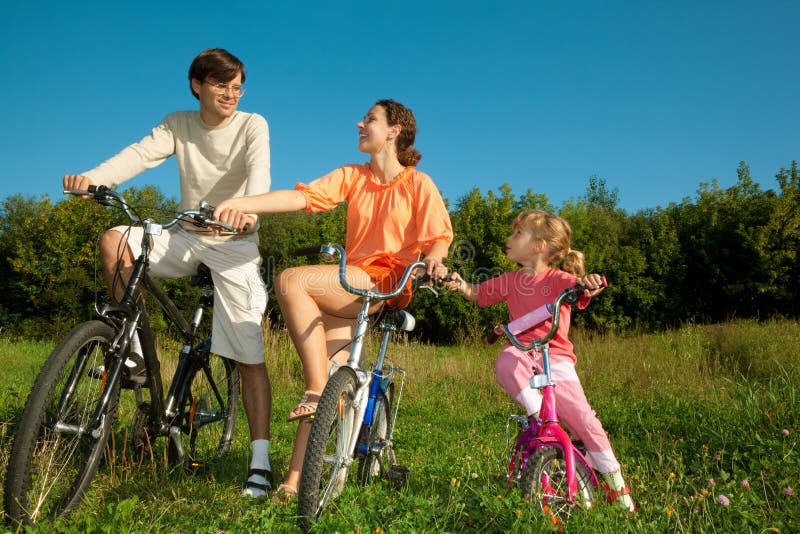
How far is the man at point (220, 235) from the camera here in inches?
136

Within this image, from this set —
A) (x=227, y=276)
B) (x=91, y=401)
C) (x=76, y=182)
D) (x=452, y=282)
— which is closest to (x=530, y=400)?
(x=452, y=282)

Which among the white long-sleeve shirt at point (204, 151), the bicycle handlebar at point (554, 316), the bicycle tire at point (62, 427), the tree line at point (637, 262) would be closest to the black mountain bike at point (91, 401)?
the bicycle tire at point (62, 427)

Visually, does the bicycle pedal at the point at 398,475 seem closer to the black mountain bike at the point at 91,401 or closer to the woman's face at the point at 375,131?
the black mountain bike at the point at 91,401

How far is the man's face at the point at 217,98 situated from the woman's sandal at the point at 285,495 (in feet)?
6.98

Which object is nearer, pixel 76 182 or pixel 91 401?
pixel 91 401

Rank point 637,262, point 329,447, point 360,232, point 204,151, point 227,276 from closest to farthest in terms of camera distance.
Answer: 1. point 329,447
2. point 360,232
3. point 227,276
4. point 204,151
5. point 637,262

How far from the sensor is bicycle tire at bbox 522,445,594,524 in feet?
8.79

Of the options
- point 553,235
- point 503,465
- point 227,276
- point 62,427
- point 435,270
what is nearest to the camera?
point 62,427

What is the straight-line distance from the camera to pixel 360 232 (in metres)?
3.38

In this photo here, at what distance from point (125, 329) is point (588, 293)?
221 cm

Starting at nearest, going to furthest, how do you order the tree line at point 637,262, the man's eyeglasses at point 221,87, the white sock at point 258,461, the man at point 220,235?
1. the white sock at point 258,461
2. the man at point 220,235
3. the man's eyeglasses at point 221,87
4. the tree line at point 637,262

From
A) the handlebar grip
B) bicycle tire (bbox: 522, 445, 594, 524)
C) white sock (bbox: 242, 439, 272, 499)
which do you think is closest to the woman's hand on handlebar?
the handlebar grip

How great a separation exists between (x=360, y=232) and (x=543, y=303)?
3.50 ft

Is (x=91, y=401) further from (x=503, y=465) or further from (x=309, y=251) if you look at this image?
(x=503, y=465)
